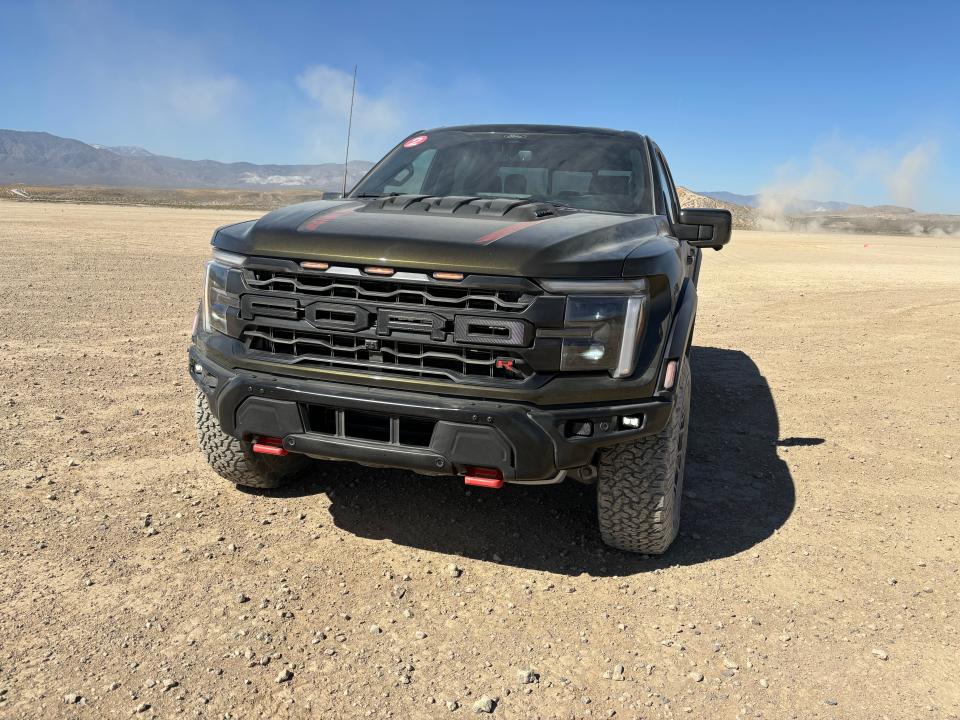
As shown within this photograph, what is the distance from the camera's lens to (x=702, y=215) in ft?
13.5

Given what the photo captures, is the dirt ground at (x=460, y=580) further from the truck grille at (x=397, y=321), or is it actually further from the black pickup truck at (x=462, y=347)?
the truck grille at (x=397, y=321)

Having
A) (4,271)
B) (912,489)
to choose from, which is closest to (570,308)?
(912,489)

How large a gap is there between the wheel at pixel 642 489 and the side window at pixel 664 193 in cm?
Answer: 123

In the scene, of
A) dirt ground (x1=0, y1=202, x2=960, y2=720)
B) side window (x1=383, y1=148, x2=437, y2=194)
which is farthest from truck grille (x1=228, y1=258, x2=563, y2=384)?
side window (x1=383, y1=148, x2=437, y2=194)

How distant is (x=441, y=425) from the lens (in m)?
3.02

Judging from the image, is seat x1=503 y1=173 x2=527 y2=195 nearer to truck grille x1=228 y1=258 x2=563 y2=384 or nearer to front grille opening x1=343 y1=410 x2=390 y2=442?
truck grille x1=228 y1=258 x2=563 y2=384

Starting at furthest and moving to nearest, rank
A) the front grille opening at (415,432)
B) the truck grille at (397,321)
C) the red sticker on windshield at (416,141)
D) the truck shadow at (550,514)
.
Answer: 1. the red sticker on windshield at (416,141)
2. the truck shadow at (550,514)
3. the front grille opening at (415,432)
4. the truck grille at (397,321)

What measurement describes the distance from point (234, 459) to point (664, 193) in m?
2.86

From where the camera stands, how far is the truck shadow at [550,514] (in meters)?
3.73

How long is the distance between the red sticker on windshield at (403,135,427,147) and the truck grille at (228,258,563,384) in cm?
210

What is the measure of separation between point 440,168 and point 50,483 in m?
2.79

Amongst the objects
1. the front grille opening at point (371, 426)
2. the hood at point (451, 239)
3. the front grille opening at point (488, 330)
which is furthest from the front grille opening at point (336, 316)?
the front grille opening at point (488, 330)

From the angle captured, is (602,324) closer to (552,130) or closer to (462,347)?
(462,347)

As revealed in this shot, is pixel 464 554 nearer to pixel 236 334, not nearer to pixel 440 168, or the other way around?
pixel 236 334
